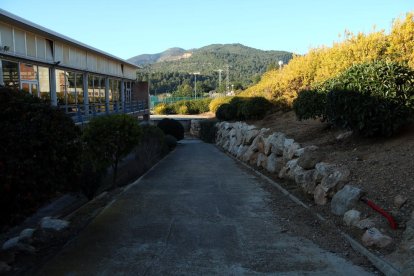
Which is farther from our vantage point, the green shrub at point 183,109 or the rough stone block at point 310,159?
the green shrub at point 183,109

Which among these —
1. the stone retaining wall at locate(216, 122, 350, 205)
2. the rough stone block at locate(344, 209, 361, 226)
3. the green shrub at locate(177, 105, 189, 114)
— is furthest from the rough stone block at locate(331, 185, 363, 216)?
the green shrub at locate(177, 105, 189, 114)

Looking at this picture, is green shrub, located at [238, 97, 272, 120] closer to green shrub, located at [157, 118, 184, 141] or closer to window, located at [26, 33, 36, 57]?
window, located at [26, 33, 36, 57]

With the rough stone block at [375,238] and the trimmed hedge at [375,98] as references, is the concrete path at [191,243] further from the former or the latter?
the trimmed hedge at [375,98]

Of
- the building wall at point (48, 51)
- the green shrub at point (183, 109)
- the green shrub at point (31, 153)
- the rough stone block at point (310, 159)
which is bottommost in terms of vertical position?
the green shrub at point (183, 109)

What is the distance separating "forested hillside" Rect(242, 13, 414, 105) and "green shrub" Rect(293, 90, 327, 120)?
795 millimetres

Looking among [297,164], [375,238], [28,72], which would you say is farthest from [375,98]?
[28,72]

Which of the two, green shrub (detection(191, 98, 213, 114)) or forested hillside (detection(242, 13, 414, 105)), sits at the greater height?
forested hillside (detection(242, 13, 414, 105))

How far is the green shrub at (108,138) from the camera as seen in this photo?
12406 millimetres

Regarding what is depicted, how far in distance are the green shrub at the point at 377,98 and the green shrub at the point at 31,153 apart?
5602 mm

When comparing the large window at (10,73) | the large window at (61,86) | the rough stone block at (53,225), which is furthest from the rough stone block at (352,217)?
the large window at (61,86)

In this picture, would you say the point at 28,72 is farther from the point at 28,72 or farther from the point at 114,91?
the point at 114,91

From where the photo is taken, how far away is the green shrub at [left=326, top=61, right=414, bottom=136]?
8906mm

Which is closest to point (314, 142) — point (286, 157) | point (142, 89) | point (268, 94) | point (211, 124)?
point (286, 157)

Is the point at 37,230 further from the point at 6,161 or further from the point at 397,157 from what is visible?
the point at 397,157
